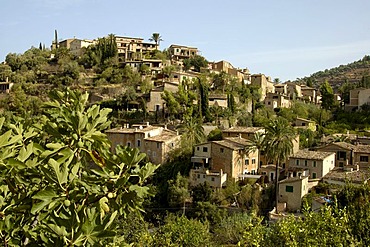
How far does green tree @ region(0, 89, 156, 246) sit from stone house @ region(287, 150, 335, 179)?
27.6 metres

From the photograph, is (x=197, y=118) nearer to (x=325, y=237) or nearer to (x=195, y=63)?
(x=195, y=63)

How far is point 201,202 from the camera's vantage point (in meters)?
28.3

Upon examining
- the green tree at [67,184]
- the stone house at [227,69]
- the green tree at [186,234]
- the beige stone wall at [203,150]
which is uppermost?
the stone house at [227,69]

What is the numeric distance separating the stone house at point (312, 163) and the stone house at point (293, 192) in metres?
2.22

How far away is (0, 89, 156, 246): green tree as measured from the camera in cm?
269

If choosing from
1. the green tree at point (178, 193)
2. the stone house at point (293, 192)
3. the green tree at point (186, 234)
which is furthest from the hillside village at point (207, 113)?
the green tree at point (186, 234)

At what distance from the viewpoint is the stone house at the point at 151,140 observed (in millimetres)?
33125

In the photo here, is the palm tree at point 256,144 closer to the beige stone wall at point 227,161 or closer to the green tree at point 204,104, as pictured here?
the beige stone wall at point 227,161

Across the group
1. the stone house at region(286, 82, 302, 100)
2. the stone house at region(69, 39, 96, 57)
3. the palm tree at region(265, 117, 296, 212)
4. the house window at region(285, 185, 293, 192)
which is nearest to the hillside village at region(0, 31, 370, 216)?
the house window at region(285, 185, 293, 192)

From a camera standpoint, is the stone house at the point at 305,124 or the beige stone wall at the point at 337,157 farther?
the stone house at the point at 305,124

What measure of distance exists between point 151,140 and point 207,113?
964cm

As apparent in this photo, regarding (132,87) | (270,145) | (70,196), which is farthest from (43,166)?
(132,87)

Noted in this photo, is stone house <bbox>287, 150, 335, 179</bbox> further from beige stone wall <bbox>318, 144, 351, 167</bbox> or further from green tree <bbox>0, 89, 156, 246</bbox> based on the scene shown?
green tree <bbox>0, 89, 156, 246</bbox>

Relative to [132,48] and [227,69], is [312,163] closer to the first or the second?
[227,69]
